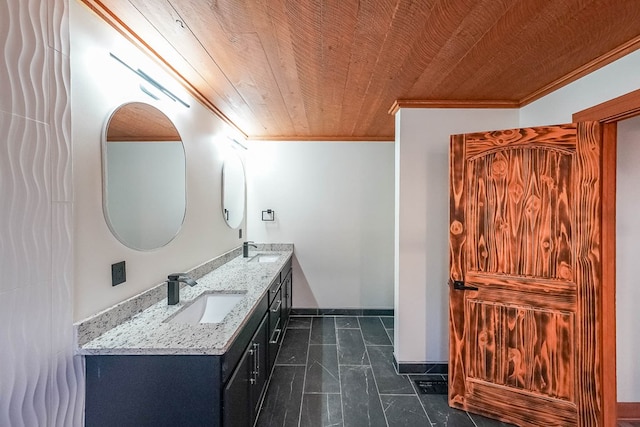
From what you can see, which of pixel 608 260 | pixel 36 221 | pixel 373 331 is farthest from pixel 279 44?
pixel 373 331

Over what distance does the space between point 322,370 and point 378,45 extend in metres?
2.59

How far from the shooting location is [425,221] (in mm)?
2482

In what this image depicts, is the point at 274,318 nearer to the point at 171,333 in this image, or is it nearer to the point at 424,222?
the point at 171,333

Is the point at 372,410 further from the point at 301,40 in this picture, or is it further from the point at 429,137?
the point at 301,40

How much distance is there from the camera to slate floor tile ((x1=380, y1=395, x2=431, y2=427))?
1.94 meters

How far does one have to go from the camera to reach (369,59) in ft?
5.65

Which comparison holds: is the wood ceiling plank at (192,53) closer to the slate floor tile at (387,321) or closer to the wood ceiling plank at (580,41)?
the wood ceiling plank at (580,41)

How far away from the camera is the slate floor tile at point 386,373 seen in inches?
90.0

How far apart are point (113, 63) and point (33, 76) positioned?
459 millimetres

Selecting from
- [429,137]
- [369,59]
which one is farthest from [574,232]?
[369,59]

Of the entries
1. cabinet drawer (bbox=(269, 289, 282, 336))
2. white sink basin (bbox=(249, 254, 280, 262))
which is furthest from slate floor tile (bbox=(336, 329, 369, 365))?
white sink basin (bbox=(249, 254, 280, 262))

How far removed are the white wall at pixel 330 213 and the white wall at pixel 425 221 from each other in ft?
4.10

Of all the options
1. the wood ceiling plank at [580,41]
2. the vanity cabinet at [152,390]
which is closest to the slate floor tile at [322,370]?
the vanity cabinet at [152,390]

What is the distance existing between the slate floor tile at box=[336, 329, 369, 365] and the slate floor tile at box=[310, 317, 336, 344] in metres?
0.08
